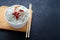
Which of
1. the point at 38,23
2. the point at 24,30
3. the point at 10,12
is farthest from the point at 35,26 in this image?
the point at 10,12

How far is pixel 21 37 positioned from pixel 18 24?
0.14 meters

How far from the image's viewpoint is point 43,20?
1.21 metres

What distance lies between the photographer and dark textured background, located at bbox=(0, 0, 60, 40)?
1117mm

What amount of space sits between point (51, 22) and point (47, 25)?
53 millimetres

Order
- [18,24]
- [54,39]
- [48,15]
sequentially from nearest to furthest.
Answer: [18,24]
[54,39]
[48,15]

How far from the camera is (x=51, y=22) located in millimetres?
1201

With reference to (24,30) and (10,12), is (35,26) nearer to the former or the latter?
(24,30)

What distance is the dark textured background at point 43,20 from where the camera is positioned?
1.12 meters

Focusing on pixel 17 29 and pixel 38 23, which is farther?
pixel 38 23

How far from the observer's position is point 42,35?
1.13m

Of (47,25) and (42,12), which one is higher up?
(42,12)

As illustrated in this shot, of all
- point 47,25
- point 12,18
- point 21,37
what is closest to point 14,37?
point 21,37

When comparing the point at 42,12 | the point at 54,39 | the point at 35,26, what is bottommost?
the point at 54,39

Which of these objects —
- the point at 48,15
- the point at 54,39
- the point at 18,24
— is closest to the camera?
the point at 18,24
